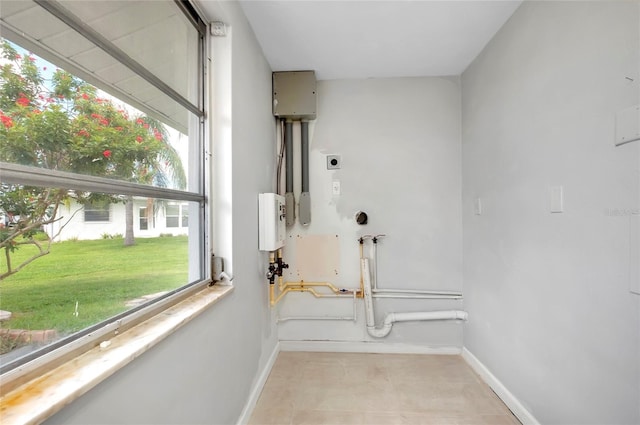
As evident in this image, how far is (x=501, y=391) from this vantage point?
6.00 feet

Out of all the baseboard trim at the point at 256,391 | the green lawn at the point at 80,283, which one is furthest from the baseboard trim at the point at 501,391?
the green lawn at the point at 80,283

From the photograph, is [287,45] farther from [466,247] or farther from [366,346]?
[366,346]

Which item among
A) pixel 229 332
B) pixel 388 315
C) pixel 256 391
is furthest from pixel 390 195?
pixel 256 391

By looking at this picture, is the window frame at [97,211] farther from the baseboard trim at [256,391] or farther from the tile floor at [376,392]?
the tile floor at [376,392]

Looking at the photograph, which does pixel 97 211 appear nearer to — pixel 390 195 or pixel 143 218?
pixel 143 218

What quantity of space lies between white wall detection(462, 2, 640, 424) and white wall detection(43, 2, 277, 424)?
1.71 m

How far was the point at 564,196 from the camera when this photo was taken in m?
1.33

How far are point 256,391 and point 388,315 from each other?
125 cm

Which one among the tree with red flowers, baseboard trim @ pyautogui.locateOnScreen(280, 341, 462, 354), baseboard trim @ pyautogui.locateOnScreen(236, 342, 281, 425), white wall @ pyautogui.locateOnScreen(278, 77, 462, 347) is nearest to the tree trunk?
the tree with red flowers

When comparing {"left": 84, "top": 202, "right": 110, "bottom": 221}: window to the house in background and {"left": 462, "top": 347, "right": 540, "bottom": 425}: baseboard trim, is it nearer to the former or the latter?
the house in background

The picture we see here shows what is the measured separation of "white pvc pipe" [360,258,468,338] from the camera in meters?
2.39

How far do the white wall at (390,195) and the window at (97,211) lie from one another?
175 centimetres

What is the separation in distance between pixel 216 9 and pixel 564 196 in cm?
200

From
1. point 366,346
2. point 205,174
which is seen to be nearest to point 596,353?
point 366,346
